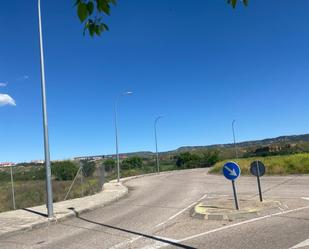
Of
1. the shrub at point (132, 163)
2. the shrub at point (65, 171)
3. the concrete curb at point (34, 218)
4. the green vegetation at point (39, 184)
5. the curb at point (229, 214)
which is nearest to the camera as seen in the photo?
the curb at point (229, 214)

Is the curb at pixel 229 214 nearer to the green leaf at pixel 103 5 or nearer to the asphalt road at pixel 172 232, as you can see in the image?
the asphalt road at pixel 172 232

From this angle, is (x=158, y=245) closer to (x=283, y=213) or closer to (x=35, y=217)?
(x=283, y=213)

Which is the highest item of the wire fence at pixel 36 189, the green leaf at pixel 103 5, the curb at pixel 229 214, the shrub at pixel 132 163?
the shrub at pixel 132 163

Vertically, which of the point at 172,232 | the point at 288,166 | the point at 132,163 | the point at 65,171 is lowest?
the point at 172,232

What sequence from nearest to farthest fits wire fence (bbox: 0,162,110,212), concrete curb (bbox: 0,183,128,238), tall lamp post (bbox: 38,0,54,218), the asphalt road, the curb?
1. the asphalt road
2. the curb
3. concrete curb (bbox: 0,183,128,238)
4. tall lamp post (bbox: 38,0,54,218)
5. wire fence (bbox: 0,162,110,212)

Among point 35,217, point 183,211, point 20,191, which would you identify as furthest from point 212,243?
point 20,191

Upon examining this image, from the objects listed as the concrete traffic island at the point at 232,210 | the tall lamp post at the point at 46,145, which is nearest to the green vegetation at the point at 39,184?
the tall lamp post at the point at 46,145

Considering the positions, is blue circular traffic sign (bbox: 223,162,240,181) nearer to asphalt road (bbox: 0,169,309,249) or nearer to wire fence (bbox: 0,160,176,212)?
asphalt road (bbox: 0,169,309,249)

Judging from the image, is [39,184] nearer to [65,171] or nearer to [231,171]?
[65,171]

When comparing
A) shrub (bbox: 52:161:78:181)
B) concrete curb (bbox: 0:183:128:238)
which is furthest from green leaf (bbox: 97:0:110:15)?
shrub (bbox: 52:161:78:181)

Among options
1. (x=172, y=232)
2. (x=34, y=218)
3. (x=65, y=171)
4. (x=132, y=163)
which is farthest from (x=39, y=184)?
(x=132, y=163)

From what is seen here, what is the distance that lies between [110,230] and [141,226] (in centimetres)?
82

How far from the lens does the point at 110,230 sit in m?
11.4

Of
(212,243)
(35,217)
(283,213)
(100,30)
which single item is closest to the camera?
(100,30)
